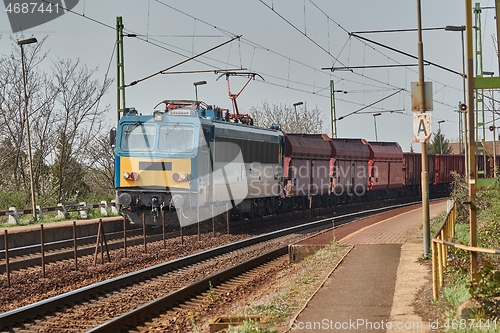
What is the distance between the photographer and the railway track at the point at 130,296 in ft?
35.5

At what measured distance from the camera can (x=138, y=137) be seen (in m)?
23.0

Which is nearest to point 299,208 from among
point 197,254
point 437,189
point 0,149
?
point 0,149

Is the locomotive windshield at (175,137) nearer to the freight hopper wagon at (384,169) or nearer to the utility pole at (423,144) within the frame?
the utility pole at (423,144)

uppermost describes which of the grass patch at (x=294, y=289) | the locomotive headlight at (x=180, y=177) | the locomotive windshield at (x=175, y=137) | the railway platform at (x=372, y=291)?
the locomotive windshield at (x=175, y=137)

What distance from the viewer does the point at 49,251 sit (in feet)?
64.4

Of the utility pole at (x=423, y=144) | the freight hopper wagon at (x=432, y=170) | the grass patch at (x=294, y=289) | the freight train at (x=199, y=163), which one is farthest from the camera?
the freight hopper wagon at (x=432, y=170)

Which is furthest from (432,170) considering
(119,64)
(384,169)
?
(119,64)

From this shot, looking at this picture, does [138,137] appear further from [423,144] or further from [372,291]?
[372,291]

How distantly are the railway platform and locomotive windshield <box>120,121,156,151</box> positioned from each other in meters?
6.23

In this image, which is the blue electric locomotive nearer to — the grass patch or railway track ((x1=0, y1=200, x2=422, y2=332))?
railway track ((x1=0, y1=200, x2=422, y2=332))

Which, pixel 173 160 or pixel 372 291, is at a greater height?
pixel 173 160
